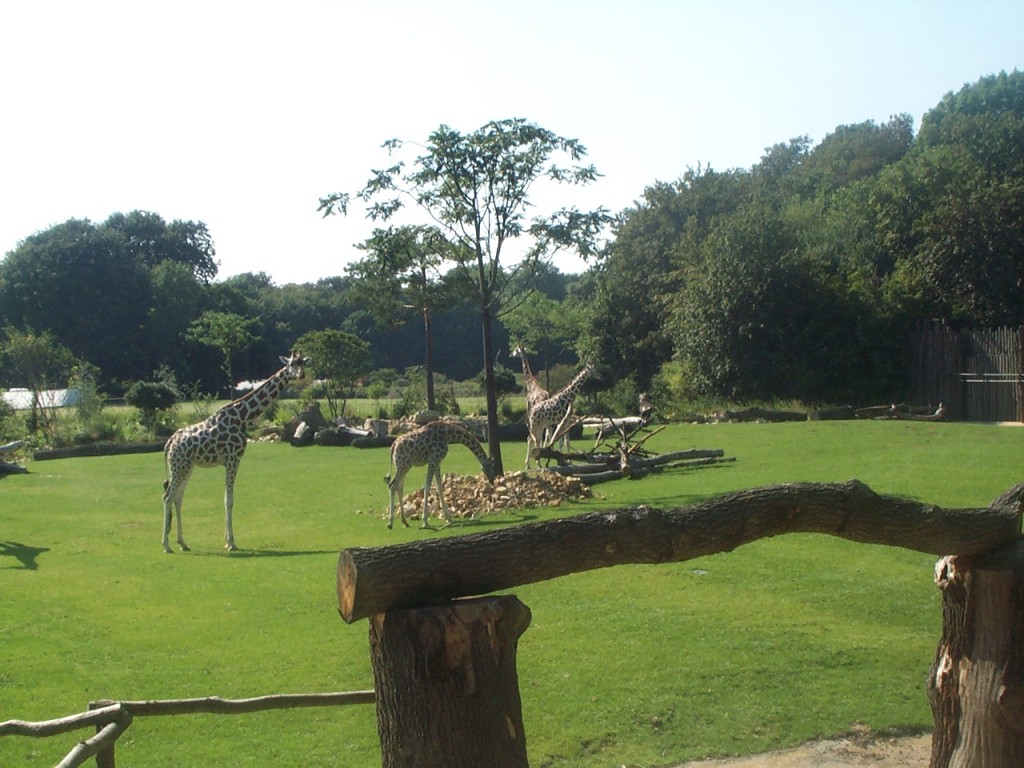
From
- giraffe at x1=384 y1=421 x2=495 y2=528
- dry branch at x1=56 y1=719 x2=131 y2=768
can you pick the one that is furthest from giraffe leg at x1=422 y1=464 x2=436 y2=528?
dry branch at x1=56 y1=719 x2=131 y2=768

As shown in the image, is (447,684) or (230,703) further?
(230,703)

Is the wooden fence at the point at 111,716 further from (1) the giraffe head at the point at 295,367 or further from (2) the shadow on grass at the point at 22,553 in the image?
(1) the giraffe head at the point at 295,367

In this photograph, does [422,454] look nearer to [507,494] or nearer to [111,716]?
[507,494]

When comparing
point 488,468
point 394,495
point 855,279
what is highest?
point 855,279

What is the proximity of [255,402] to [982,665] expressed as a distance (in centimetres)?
1315

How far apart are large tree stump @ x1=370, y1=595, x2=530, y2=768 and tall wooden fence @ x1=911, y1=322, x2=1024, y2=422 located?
26240 mm

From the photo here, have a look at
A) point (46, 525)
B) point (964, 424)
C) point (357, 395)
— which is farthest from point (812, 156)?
point (46, 525)

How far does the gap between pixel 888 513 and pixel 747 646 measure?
185 inches

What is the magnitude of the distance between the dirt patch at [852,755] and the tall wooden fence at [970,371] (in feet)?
72.2

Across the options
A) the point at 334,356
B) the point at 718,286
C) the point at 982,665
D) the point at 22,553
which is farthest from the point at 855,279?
the point at 982,665

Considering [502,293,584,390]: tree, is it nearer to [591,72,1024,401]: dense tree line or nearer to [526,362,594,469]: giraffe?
[591,72,1024,401]: dense tree line

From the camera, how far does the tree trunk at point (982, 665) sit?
4.81 meters

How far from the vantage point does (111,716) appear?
5.60 metres

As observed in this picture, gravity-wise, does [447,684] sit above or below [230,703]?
above
